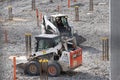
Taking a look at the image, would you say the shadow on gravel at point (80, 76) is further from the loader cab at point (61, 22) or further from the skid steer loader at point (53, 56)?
the loader cab at point (61, 22)

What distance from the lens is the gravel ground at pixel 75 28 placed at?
30.3 ft

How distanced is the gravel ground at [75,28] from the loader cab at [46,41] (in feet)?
2.85

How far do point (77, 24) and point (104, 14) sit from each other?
2005 millimetres

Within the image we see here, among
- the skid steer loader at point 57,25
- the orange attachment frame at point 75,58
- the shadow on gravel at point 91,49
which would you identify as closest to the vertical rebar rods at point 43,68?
the orange attachment frame at point 75,58

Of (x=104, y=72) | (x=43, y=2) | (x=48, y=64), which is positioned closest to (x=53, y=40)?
(x=48, y=64)

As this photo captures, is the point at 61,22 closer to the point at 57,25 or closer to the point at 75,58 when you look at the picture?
the point at 57,25

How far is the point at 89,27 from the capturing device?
1553cm

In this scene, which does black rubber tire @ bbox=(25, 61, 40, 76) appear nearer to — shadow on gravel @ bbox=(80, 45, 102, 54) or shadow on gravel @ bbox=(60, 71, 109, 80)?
shadow on gravel @ bbox=(60, 71, 109, 80)

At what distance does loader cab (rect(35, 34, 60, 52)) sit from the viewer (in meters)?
9.02

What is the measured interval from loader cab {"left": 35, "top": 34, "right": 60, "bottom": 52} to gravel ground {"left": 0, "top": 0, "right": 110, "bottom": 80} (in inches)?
34.2

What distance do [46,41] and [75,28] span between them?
6260mm

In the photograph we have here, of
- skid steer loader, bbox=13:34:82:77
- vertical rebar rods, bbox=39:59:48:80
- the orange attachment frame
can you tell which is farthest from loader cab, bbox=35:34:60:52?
the orange attachment frame

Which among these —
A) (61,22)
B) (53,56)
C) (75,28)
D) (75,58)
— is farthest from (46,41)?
(75,28)

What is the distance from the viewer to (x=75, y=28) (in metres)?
15.2
